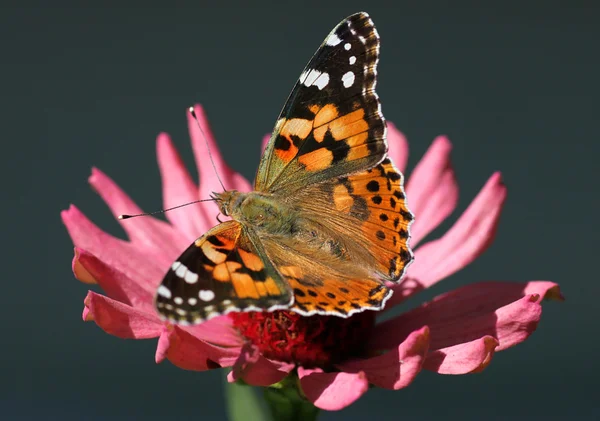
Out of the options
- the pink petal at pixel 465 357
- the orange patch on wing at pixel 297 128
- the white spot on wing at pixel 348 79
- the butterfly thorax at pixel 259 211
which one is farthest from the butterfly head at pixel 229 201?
the pink petal at pixel 465 357

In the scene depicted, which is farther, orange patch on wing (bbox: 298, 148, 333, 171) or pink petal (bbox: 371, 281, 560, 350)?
orange patch on wing (bbox: 298, 148, 333, 171)

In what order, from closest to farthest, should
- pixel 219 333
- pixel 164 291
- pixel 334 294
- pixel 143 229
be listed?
pixel 164 291 → pixel 334 294 → pixel 219 333 → pixel 143 229

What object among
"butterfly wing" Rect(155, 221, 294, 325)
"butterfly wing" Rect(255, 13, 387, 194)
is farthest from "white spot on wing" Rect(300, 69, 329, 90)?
"butterfly wing" Rect(155, 221, 294, 325)

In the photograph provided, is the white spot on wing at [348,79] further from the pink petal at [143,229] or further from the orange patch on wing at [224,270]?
the pink petal at [143,229]

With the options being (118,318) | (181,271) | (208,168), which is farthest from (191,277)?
(208,168)

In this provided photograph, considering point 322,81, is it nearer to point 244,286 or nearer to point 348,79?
point 348,79

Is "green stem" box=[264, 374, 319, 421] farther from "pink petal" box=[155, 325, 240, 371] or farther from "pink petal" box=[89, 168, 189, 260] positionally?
"pink petal" box=[89, 168, 189, 260]
